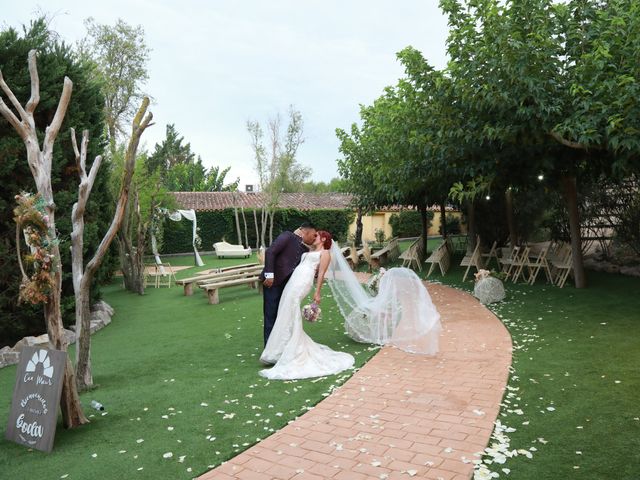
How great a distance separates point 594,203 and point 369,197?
295 inches

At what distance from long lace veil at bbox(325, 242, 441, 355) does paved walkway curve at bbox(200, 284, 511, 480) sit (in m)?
0.37

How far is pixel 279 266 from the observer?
5992mm

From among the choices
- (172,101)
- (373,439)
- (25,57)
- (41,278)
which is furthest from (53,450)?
(172,101)

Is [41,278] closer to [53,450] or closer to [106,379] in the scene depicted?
[53,450]

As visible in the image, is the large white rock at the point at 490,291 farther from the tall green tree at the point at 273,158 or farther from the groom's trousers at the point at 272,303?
the tall green tree at the point at 273,158

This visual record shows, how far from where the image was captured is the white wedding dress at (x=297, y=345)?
17.7 feet

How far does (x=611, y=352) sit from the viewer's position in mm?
5488

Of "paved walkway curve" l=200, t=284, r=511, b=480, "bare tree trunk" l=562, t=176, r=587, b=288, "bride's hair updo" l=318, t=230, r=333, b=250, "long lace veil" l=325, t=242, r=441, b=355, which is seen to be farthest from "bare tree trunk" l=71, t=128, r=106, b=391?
"bare tree trunk" l=562, t=176, r=587, b=288

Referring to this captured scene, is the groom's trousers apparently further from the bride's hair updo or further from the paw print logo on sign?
the paw print logo on sign

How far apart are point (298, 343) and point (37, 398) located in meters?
2.70

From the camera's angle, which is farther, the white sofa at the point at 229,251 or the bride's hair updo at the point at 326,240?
the white sofa at the point at 229,251

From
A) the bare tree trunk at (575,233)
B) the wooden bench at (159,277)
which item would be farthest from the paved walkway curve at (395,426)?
the wooden bench at (159,277)

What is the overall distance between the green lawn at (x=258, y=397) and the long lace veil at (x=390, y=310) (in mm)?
363

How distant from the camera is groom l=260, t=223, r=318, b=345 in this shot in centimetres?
594
